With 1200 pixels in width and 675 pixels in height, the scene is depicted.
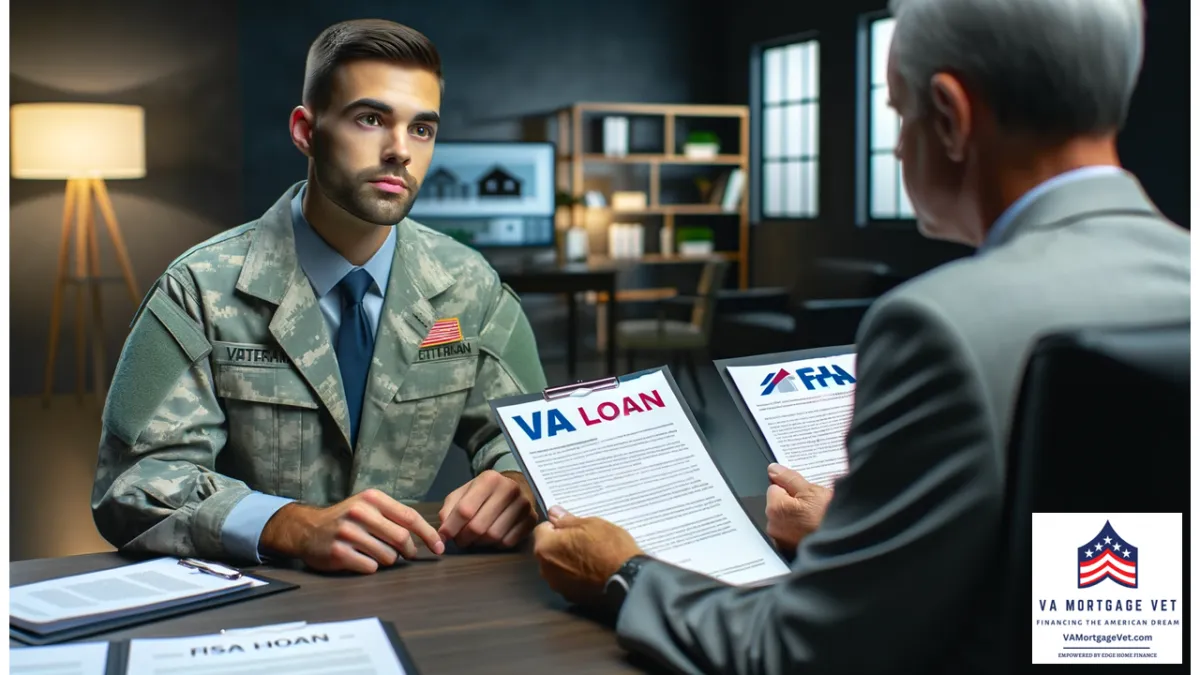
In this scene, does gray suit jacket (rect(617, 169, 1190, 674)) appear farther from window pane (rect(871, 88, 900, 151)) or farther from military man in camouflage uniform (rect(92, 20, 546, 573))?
window pane (rect(871, 88, 900, 151))

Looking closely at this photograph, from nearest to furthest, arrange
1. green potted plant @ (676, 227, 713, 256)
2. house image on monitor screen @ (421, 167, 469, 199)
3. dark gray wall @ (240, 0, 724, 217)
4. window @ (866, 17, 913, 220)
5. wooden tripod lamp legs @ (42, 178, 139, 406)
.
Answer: wooden tripod lamp legs @ (42, 178, 139, 406), dark gray wall @ (240, 0, 724, 217), window @ (866, 17, 913, 220), house image on monitor screen @ (421, 167, 469, 199), green potted plant @ (676, 227, 713, 256)

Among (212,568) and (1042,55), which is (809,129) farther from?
(1042,55)

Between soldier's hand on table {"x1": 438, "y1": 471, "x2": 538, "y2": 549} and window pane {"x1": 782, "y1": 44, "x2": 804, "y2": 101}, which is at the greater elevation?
window pane {"x1": 782, "y1": 44, "x2": 804, "y2": 101}

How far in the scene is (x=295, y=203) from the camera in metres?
1.72

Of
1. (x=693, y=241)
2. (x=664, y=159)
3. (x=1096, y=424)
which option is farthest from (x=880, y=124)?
(x=1096, y=424)

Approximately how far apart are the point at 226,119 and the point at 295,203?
6251 millimetres

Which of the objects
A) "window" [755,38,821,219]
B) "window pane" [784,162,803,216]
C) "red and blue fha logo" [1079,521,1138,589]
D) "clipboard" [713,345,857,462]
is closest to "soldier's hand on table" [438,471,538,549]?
"clipboard" [713,345,857,462]

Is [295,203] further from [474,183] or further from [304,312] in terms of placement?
[474,183]

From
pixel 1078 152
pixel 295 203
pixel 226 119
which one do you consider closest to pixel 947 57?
pixel 1078 152

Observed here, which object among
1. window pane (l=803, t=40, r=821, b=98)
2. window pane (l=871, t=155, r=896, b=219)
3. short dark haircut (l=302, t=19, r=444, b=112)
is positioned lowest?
short dark haircut (l=302, t=19, r=444, b=112)

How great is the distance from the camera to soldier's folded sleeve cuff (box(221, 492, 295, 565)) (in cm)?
134

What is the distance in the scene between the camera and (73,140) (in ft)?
21.1

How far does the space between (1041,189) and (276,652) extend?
72cm

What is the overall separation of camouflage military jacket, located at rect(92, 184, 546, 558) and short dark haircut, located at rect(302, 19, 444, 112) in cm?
19
